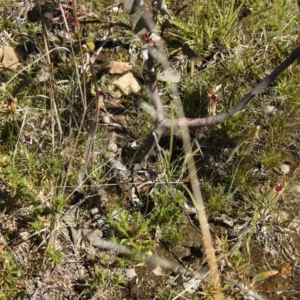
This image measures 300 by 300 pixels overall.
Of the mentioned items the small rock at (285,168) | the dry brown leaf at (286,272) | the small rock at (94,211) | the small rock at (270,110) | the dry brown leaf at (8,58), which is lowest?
the dry brown leaf at (286,272)

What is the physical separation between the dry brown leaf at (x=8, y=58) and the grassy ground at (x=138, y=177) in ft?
0.11

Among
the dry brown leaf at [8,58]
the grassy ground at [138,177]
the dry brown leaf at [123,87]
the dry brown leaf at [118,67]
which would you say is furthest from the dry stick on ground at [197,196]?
the dry brown leaf at [8,58]

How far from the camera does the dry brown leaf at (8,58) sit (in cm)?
234

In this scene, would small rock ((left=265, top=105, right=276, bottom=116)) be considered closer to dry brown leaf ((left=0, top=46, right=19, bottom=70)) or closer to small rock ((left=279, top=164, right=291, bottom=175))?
small rock ((left=279, top=164, right=291, bottom=175))

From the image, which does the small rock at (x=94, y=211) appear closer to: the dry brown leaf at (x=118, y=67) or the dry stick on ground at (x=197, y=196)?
the dry stick on ground at (x=197, y=196)

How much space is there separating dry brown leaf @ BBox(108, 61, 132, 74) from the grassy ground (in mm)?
61

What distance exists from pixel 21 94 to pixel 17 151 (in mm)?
312

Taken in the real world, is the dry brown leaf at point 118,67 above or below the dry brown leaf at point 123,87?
above

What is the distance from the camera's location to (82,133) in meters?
2.12

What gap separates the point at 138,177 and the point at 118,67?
572 mm

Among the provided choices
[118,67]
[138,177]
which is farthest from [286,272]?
[118,67]

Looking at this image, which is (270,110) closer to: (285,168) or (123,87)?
(285,168)

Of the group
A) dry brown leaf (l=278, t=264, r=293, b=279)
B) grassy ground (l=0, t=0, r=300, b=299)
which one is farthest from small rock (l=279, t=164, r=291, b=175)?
dry brown leaf (l=278, t=264, r=293, b=279)

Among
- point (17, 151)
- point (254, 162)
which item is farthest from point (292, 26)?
point (17, 151)
